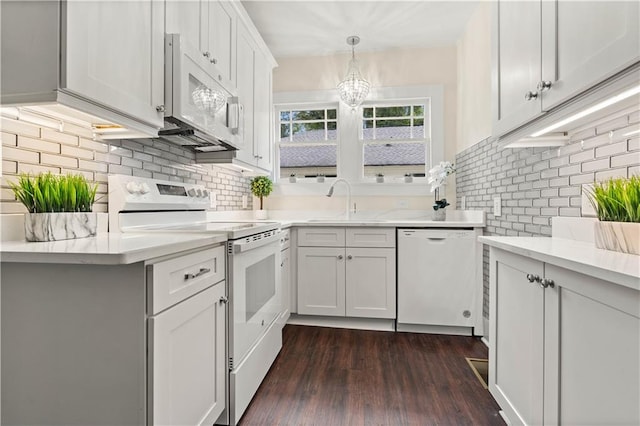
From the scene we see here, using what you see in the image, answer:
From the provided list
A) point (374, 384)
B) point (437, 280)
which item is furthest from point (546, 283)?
point (437, 280)

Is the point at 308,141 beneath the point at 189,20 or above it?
beneath

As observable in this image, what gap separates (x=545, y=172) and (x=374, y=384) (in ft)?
4.92

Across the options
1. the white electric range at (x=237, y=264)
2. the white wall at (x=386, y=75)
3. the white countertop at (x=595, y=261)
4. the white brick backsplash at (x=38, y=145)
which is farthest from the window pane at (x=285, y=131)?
the white countertop at (x=595, y=261)

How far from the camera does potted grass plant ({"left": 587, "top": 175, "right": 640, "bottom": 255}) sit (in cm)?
105

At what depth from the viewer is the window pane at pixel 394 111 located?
3.58 m

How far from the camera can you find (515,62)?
5.05ft

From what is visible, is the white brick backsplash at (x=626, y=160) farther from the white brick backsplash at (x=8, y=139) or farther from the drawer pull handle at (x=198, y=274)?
the white brick backsplash at (x=8, y=139)

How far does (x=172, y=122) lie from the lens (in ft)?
5.58

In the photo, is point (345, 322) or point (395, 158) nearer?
point (345, 322)

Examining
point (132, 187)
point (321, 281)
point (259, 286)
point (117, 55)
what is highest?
point (117, 55)

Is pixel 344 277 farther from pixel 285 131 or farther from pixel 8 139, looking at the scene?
pixel 8 139

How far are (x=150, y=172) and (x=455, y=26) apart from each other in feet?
9.33

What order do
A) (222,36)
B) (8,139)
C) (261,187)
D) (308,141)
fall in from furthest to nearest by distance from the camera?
(308,141) < (261,187) < (222,36) < (8,139)

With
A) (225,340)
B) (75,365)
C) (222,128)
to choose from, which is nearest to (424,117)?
(222,128)
